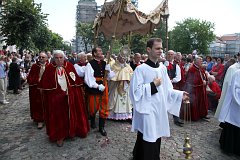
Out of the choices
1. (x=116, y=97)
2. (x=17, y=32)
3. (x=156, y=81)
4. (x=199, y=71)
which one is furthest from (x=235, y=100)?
(x=17, y=32)

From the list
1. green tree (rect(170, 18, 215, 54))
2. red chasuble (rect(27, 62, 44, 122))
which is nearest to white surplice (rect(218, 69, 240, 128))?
red chasuble (rect(27, 62, 44, 122))

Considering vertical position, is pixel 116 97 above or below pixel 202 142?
above

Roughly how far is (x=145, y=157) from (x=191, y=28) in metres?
56.3

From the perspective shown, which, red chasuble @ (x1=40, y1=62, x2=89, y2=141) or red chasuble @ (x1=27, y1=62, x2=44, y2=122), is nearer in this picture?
red chasuble @ (x1=40, y1=62, x2=89, y2=141)

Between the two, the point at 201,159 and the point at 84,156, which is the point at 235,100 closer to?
Result: the point at 201,159

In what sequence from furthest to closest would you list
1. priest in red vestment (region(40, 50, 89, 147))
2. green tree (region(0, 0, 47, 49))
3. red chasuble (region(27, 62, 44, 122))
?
green tree (region(0, 0, 47, 49)) → red chasuble (region(27, 62, 44, 122)) → priest in red vestment (region(40, 50, 89, 147))

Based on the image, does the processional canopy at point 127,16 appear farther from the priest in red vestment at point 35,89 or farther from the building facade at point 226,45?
the building facade at point 226,45

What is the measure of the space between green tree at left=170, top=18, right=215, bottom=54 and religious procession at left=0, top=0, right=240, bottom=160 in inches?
1938

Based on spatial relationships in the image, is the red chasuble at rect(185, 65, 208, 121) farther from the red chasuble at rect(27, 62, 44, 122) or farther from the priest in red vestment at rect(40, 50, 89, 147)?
the red chasuble at rect(27, 62, 44, 122)

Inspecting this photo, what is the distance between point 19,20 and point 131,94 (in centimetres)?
1306

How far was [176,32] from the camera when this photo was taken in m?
58.0

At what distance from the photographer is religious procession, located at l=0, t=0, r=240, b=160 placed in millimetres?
3789

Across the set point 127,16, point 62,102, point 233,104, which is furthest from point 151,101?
point 127,16

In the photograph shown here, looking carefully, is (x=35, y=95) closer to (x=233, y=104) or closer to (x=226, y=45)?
(x=233, y=104)
